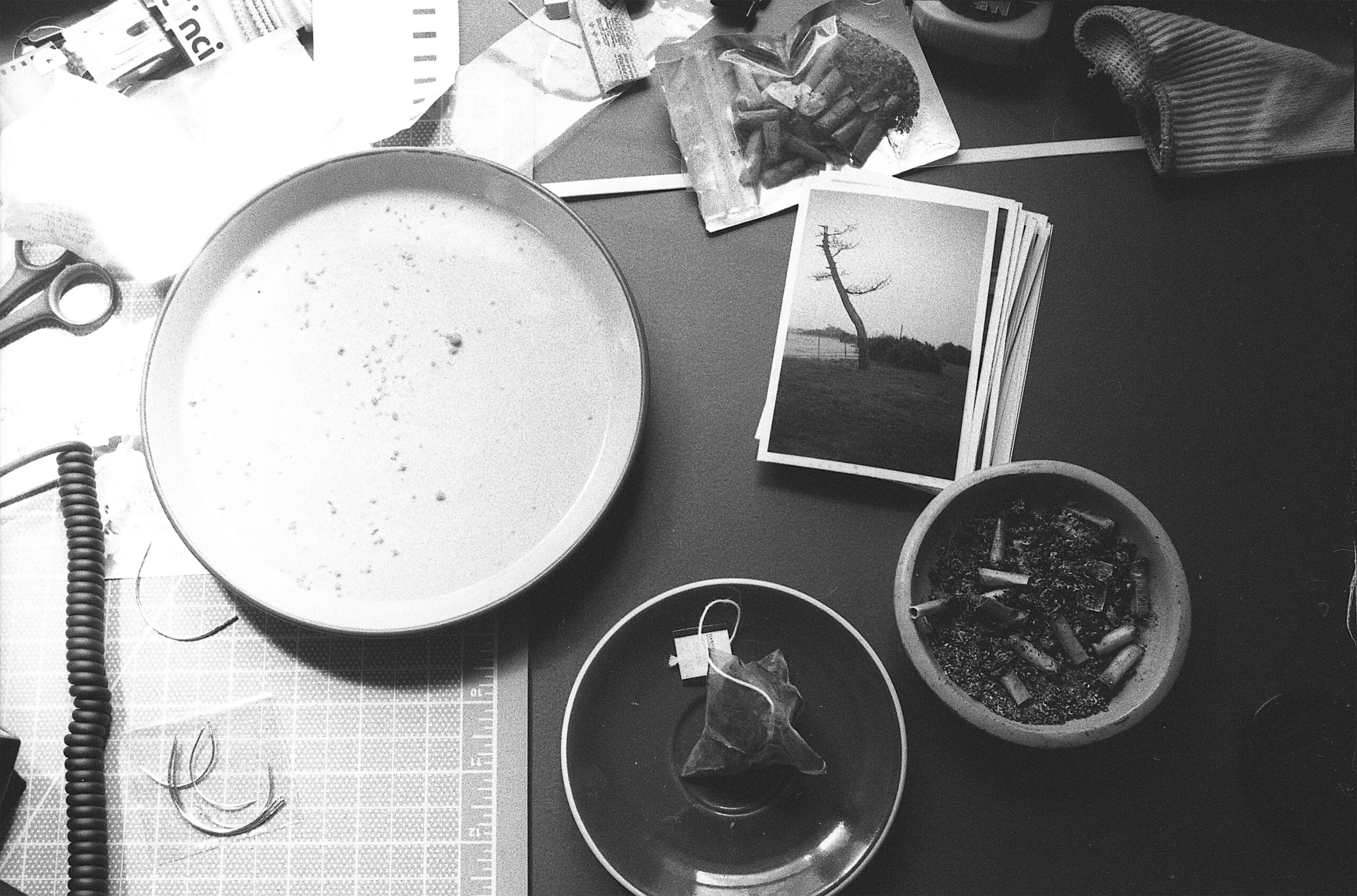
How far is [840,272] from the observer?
98 cm

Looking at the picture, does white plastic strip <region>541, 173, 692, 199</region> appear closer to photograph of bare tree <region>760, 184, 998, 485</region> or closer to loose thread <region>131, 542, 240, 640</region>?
photograph of bare tree <region>760, 184, 998, 485</region>

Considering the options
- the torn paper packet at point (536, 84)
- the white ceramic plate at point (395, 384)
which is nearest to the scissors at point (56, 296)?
the white ceramic plate at point (395, 384)

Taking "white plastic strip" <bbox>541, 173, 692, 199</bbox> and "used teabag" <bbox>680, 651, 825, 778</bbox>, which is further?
"white plastic strip" <bbox>541, 173, 692, 199</bbox>

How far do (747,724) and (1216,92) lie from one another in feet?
2.71

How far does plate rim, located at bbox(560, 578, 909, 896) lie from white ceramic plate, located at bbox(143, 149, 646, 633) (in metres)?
0.11

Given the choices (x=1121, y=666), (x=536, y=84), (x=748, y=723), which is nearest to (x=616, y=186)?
(x=536, y=84)

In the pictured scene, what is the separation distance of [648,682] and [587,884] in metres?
0.21

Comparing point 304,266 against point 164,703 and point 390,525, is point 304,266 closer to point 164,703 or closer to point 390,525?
point 390,525

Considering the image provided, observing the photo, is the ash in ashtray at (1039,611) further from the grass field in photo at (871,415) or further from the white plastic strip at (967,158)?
the white plastic strip at (967,158)

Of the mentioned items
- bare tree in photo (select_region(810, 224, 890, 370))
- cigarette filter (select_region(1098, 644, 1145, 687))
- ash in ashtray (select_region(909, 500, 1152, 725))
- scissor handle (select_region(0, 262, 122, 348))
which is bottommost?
cigarette filter (select_region(1098, 644, 1145, 687))

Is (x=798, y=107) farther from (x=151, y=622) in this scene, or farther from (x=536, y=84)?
(x=151, y=622)

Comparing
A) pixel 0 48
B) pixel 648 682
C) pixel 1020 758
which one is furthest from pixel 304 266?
pixel 1020 758

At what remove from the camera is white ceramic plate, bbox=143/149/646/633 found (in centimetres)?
92

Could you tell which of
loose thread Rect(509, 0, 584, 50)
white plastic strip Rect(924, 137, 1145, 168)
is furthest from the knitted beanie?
loose thread Rect(509, 0, 584, 50)
